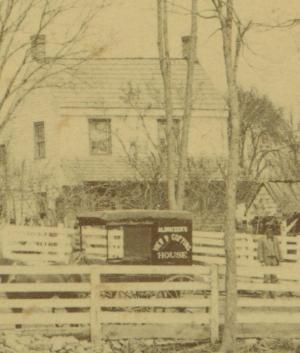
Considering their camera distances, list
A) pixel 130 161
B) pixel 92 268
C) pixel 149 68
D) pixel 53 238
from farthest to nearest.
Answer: pixel 149 68 < pixel 130 161 < pixel 53 238 < pixel 92 268

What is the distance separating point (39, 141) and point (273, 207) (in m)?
9.65

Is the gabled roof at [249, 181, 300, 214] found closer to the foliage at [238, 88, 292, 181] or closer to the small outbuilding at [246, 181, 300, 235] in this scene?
the small outbuilding at [246, 181, 300, 235]

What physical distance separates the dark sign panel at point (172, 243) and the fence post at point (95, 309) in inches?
177

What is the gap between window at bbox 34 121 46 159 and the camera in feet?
118

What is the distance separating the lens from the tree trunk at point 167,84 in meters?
27.4

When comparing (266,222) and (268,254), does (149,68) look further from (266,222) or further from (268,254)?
(268,254)

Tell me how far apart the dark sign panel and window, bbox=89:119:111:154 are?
16752mm

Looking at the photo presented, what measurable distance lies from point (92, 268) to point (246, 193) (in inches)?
1005

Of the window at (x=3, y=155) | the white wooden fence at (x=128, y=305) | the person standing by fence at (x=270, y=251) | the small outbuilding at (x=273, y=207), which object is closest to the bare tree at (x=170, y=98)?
the person standing by fence at (x=270, y=251)

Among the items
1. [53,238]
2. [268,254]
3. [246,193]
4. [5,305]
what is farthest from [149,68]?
[5,305]

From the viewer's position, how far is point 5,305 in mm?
14031

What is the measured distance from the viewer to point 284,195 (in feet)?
123

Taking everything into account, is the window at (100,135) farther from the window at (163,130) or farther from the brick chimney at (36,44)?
the brick chimney at (36,44)

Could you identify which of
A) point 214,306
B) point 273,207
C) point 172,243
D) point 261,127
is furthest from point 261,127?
point 214,306
